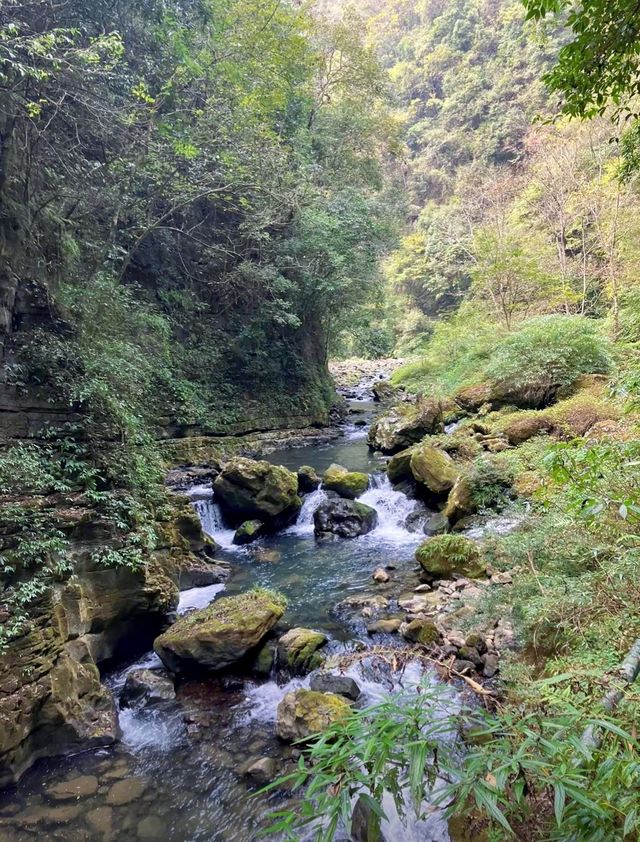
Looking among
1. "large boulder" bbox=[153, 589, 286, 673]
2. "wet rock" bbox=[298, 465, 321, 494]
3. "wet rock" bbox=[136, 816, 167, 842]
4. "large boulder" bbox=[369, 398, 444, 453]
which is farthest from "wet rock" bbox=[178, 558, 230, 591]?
"large boulder" bbox=[369, 398, 444, 453]

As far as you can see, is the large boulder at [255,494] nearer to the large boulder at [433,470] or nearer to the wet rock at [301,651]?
the large boulder at [433,470]

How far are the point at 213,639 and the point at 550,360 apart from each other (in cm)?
936

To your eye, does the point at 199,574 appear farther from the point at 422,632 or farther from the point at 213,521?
the point at 422,632

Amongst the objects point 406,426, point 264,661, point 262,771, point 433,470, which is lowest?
point 262,771

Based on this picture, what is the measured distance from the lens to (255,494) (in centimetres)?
917

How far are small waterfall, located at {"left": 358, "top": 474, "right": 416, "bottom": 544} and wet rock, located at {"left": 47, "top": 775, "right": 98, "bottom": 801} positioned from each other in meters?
5.62

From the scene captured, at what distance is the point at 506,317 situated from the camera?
1603cm

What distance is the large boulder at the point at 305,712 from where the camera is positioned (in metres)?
3.94

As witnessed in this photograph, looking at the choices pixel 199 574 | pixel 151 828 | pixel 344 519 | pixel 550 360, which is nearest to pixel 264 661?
pixel 151 828

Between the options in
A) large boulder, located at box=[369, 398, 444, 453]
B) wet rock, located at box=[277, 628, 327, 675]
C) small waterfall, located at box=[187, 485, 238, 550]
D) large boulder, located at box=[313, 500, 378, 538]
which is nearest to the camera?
wet rock, located at box=[277, 628, 327, 675]

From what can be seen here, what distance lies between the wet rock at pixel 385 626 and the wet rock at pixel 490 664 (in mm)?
1162

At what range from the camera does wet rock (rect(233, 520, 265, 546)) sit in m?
8.78

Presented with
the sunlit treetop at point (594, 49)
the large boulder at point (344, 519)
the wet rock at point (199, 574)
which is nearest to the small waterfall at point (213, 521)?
the wet rock at point (199, 574)

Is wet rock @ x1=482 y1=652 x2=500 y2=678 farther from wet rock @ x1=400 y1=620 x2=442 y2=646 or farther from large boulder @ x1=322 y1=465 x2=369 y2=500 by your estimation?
large boulder @ x1=322 y1=465 x2=369 y2=500
